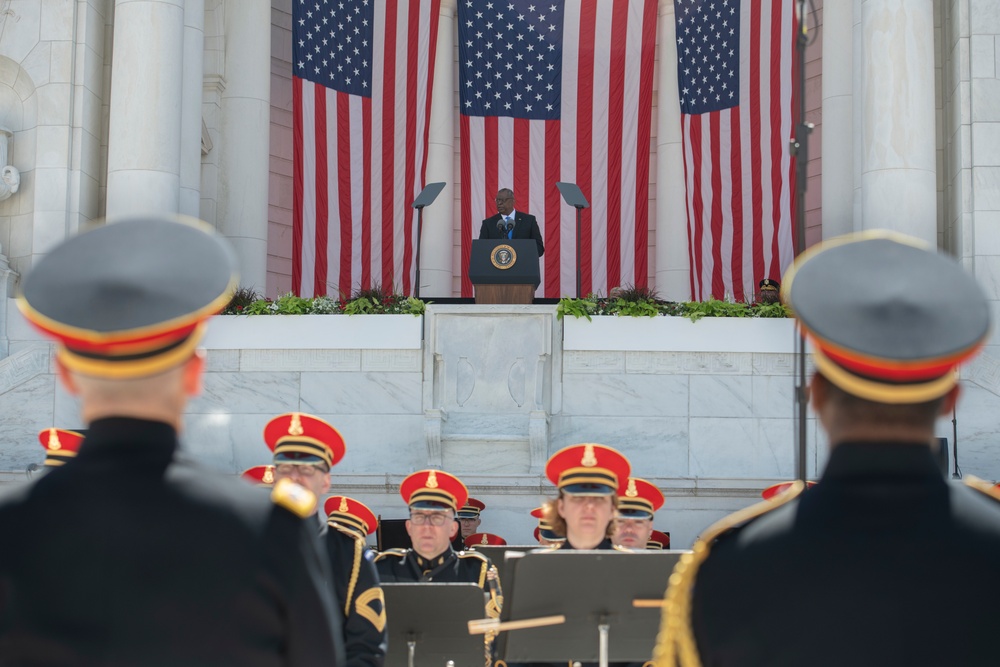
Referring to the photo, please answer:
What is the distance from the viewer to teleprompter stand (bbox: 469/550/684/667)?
17.2 ft

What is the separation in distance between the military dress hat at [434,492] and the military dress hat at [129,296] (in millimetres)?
5561

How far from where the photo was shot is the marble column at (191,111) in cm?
1595

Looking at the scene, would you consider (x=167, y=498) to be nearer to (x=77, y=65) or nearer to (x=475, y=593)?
(x=475, y=593)

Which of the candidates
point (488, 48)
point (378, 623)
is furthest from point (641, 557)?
point (488, 48)

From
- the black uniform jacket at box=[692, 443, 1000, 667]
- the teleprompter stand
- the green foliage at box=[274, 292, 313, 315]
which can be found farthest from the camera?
the green foliage at box=[274, 292, 313, 315]

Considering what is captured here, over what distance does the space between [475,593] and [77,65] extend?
12156 millimetres

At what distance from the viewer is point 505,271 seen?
1298 cm

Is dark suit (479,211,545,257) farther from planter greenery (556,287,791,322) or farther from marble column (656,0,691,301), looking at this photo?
marble column (656,0,691,301)

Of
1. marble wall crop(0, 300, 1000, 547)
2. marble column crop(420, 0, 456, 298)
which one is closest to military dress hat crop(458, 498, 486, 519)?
marble wall crop(0, 300, 1000, 547)

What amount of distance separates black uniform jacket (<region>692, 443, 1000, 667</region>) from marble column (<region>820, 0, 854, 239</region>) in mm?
15275

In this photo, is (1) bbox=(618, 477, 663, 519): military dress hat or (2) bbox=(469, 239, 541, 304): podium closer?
(1) bbox=(618, 477, 663, 519): military dress hat

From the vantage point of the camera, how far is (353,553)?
5.27 metres

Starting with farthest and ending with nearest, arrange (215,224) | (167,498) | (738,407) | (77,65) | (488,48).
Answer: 1. (488,48)
2. (215,224)
3. (77,65)
4. (738,407)
5. (167,498)

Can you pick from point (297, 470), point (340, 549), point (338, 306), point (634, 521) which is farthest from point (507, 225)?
point (340, 549)
